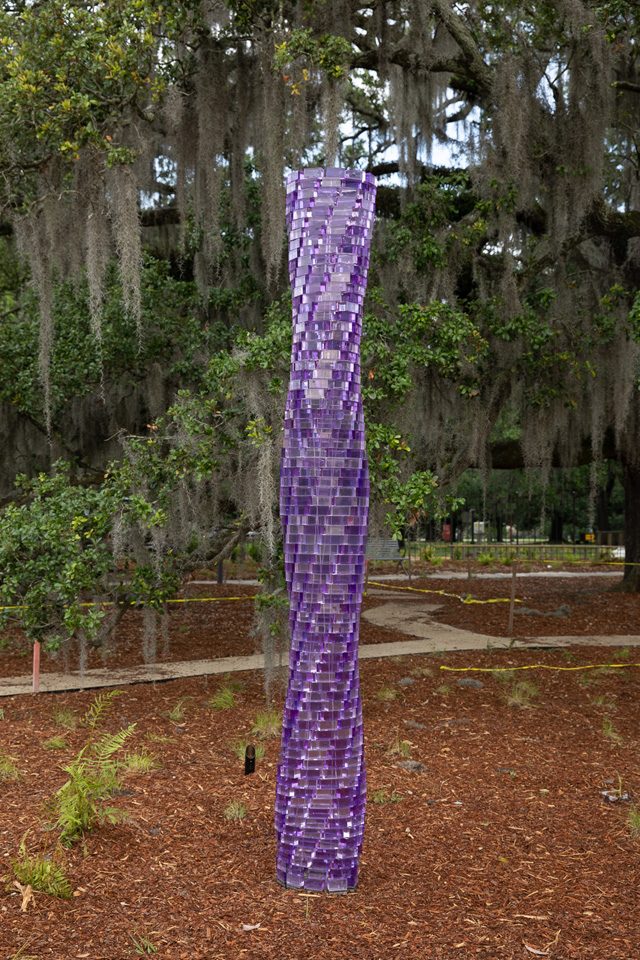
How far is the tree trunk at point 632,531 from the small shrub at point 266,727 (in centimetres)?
994

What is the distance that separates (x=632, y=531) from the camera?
50.8ft

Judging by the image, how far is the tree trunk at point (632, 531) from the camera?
15.0 m

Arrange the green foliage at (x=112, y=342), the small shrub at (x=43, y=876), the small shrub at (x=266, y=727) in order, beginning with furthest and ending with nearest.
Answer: the green foliage at (x=112, y=342) < the small shrub at (x=266, y=727) < the small shrub at (x=43, y=876)

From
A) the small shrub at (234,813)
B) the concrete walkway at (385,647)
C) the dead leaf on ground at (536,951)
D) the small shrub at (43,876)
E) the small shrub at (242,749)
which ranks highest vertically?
the small shrub at (43,876)

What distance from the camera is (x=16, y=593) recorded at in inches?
269

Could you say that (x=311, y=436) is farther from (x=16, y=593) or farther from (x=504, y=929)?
(x=16, y=593)

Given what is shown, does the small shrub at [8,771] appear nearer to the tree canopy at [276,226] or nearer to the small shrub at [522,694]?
the tree canopy at [276,226]

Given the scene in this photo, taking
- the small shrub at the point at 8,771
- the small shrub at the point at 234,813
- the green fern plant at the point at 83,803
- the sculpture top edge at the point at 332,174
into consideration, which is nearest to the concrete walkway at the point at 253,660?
the small shrub at the point at 8,771

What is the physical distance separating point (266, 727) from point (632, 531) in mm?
10747

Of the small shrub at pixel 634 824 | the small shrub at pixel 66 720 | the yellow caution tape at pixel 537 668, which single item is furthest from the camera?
the yellow caution tape at pixel 537 668

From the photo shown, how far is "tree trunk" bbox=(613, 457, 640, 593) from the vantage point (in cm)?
1502

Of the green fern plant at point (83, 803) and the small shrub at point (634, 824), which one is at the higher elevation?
the green fern plant at point (83, 803)

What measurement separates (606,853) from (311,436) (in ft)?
8.47

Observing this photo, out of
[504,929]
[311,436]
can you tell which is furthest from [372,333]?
[504,929]
